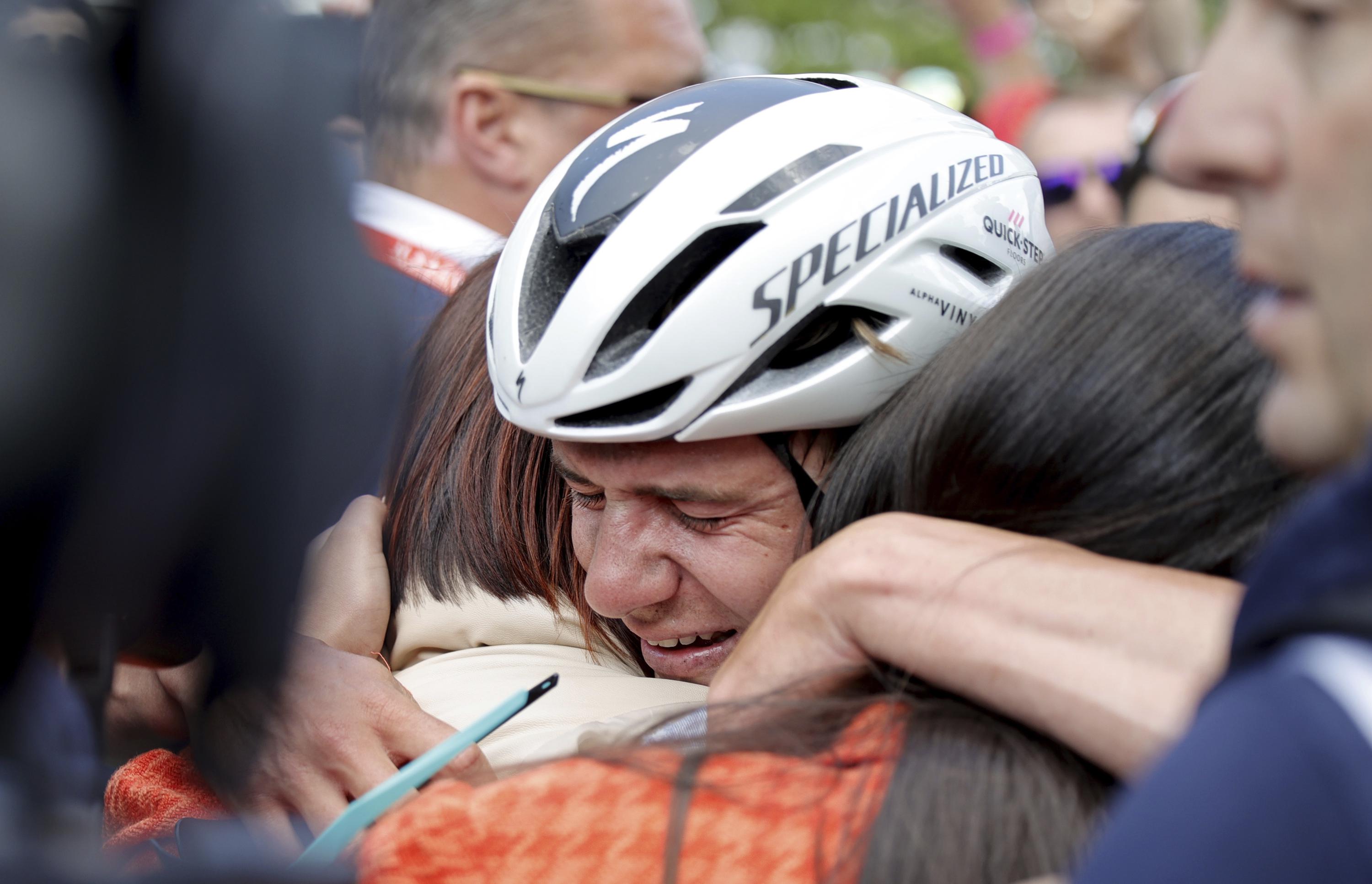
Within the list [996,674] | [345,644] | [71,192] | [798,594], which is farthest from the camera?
[345,644]

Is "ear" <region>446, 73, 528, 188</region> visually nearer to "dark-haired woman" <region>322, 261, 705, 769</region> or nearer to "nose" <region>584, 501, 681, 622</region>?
"dark-haired woman" <region>322, 261, 705, 769</region>

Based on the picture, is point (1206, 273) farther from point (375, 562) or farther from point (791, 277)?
point (375, 562)

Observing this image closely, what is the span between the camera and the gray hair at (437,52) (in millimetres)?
4672

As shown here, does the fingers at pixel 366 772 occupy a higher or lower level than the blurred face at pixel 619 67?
lower

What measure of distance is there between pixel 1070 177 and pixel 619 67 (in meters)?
2.11

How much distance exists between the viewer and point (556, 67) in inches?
185

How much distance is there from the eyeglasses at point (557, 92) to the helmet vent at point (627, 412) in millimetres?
2617

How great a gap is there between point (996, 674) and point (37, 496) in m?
1.01

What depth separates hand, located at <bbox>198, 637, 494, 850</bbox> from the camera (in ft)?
7.45

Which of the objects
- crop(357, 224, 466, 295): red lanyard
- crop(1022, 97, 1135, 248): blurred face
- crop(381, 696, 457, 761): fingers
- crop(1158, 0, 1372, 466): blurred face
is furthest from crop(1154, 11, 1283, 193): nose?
crop(1022, 97, 1135, 248): blurred face

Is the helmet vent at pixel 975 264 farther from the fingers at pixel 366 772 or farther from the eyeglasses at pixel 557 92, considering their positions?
the eyeglasses at pixel 557 92

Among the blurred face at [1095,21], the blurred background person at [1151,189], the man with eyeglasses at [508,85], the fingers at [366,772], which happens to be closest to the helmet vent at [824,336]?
the fingers at [366,772]

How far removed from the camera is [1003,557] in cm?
162

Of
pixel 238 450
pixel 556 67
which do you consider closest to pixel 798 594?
pixel 238 450
